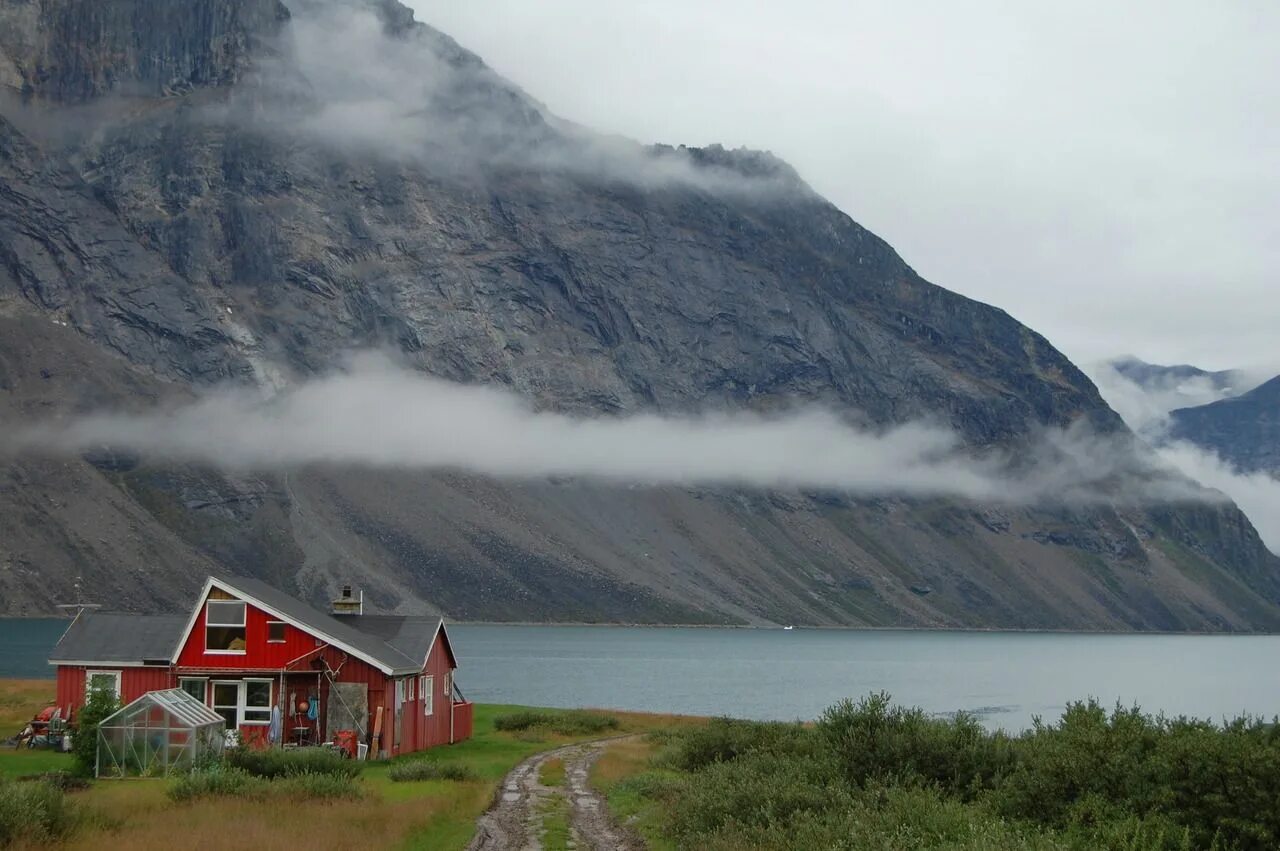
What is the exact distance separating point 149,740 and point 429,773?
7.90m

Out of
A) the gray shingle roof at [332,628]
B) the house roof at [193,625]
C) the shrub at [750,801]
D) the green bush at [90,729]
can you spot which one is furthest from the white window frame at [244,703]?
the shrub at [750,801]

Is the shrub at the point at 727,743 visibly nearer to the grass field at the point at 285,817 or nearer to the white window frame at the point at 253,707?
the grass field at the point at 285,817

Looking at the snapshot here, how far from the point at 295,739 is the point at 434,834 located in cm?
1840

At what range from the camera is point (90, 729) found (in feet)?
→ 120

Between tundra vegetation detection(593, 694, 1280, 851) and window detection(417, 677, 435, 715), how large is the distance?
51.5ft

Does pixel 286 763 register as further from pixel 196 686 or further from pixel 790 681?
pixel 790 681

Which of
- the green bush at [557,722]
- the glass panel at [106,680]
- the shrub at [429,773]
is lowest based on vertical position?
the green bush at [557,722]

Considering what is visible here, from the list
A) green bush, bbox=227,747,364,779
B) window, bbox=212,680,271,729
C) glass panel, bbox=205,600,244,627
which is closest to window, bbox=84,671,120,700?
window, bbox=212,680,271,729

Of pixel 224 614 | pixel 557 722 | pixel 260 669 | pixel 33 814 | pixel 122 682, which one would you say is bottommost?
pixel 557 722

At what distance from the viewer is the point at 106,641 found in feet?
153

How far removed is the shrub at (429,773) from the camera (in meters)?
37.1

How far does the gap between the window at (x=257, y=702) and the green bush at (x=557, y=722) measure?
58.8 ft

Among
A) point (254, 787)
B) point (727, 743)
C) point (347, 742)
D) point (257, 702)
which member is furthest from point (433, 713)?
point (254, 787)

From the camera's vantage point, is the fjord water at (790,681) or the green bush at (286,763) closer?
the green bush at (286,763)
